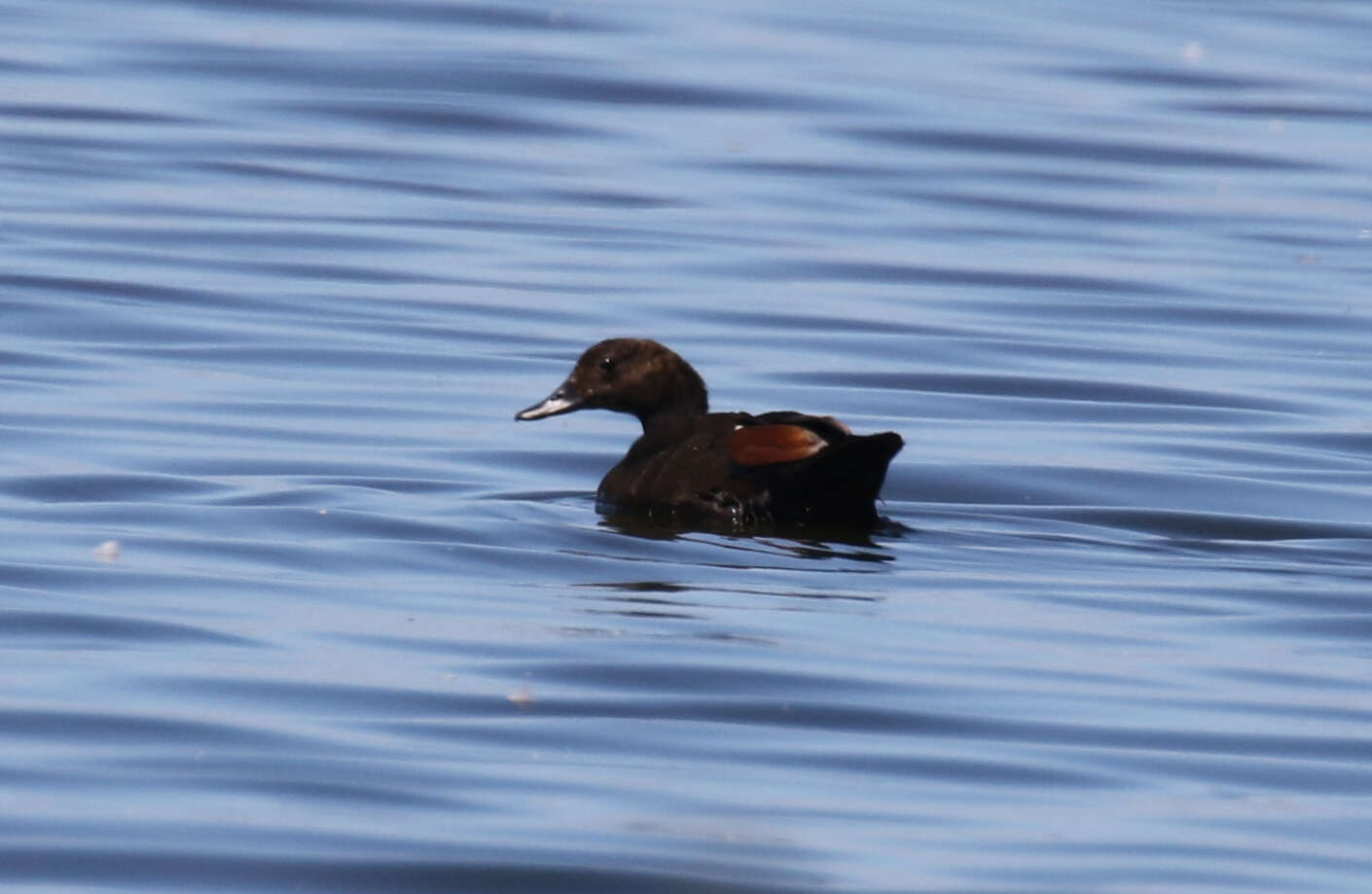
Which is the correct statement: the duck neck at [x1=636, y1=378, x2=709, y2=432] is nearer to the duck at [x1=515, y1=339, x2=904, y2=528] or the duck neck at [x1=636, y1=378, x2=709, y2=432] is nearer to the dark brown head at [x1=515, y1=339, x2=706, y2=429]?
the dark brown head at [x1=515, y1=339, x2=706, y2=429]

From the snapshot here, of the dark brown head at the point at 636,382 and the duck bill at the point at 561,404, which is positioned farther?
the duck bill at the point at 561,404

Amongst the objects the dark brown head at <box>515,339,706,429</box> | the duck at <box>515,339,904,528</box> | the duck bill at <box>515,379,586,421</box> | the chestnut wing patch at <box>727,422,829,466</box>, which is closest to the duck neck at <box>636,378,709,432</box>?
the dark brown head at <box>515,339,706,429</box>

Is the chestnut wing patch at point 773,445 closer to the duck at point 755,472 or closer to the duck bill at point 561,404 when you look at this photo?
the duck at point 755,472

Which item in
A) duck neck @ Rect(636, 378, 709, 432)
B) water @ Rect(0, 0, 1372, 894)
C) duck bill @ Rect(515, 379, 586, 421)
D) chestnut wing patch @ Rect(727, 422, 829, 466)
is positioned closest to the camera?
water @ Rect(0, 0, 1372, 894)

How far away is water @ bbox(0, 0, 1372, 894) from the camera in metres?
5.75

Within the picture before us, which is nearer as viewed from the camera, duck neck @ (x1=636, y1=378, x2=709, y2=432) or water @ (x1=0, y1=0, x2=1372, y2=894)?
water @ (x1=0, y1=0, x2=1372, y2=894)

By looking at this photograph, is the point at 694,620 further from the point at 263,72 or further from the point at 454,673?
the point at 263,72

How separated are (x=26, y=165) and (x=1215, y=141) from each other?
884 centimetres

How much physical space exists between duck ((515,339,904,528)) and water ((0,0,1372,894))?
20cm

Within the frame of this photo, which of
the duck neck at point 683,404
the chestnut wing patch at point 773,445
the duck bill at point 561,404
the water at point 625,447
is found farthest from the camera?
the duck bill at point 561,404

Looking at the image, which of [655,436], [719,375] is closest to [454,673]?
[655,436]

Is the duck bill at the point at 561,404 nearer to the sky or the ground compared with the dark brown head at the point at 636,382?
nearer to the ground

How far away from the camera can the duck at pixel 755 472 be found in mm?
9273

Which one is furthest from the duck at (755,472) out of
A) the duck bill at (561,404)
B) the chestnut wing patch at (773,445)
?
the duck bill at (561,404)
